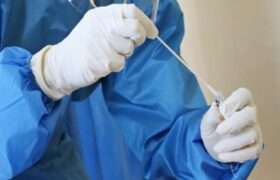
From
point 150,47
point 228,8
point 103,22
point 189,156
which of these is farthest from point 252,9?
point 103,22

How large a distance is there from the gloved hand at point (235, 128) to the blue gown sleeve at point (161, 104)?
0.10 metres

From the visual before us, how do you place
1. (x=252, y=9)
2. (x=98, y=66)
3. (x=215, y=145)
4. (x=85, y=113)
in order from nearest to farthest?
(x=98, y=66)
(x=215, y=145)
(x=85, y=113)
(x=252, y=9)

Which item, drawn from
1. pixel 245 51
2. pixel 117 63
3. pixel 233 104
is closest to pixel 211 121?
pixel 233 104

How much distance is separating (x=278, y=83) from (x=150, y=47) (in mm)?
246

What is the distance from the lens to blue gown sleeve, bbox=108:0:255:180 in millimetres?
774

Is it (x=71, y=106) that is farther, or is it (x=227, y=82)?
(x=227, y=82)

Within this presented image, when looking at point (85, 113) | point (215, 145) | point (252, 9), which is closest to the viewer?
point (215, 145)

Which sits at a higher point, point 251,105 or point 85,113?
point 251,105

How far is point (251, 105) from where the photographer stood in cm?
65

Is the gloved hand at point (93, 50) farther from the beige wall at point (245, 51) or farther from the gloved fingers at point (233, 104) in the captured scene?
the beige wall at point (245, 51)

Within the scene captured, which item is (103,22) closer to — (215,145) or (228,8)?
(215,145)

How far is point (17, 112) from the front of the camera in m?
0.56

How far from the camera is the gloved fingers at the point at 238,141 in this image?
63cm

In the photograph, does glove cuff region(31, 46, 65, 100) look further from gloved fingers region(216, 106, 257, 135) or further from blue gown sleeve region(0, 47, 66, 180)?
gloved fingers region(216, 106, 257, 135)
